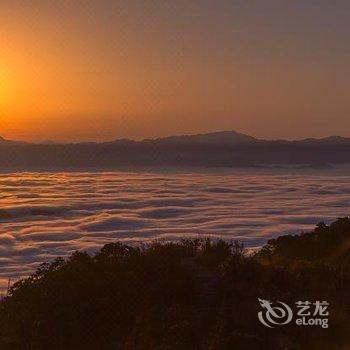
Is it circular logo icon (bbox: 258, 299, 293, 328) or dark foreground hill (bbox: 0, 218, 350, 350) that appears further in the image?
circular logo icon (bbox: 258, 299, 293, 328)

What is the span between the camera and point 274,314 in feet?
34.6

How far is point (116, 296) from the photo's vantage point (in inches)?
451

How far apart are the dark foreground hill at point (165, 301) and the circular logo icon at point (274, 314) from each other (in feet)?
0.30

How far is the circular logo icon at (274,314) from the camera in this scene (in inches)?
406

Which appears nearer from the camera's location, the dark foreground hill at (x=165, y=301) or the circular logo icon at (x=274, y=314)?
the dark foreground hill at (x=165, y=301)

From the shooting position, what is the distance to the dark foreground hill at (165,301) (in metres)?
9.98

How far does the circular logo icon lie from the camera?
1032cm

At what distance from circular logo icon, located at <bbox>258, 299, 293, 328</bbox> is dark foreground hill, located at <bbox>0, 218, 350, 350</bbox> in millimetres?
93

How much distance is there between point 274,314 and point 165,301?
2062mm

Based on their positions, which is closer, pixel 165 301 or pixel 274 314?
pixel 274 314

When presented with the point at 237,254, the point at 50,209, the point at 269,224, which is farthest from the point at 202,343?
the point at 50,209

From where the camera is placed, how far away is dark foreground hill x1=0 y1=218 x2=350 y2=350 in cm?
998

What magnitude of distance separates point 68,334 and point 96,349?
1.94ft

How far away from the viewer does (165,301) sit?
1150 cm
